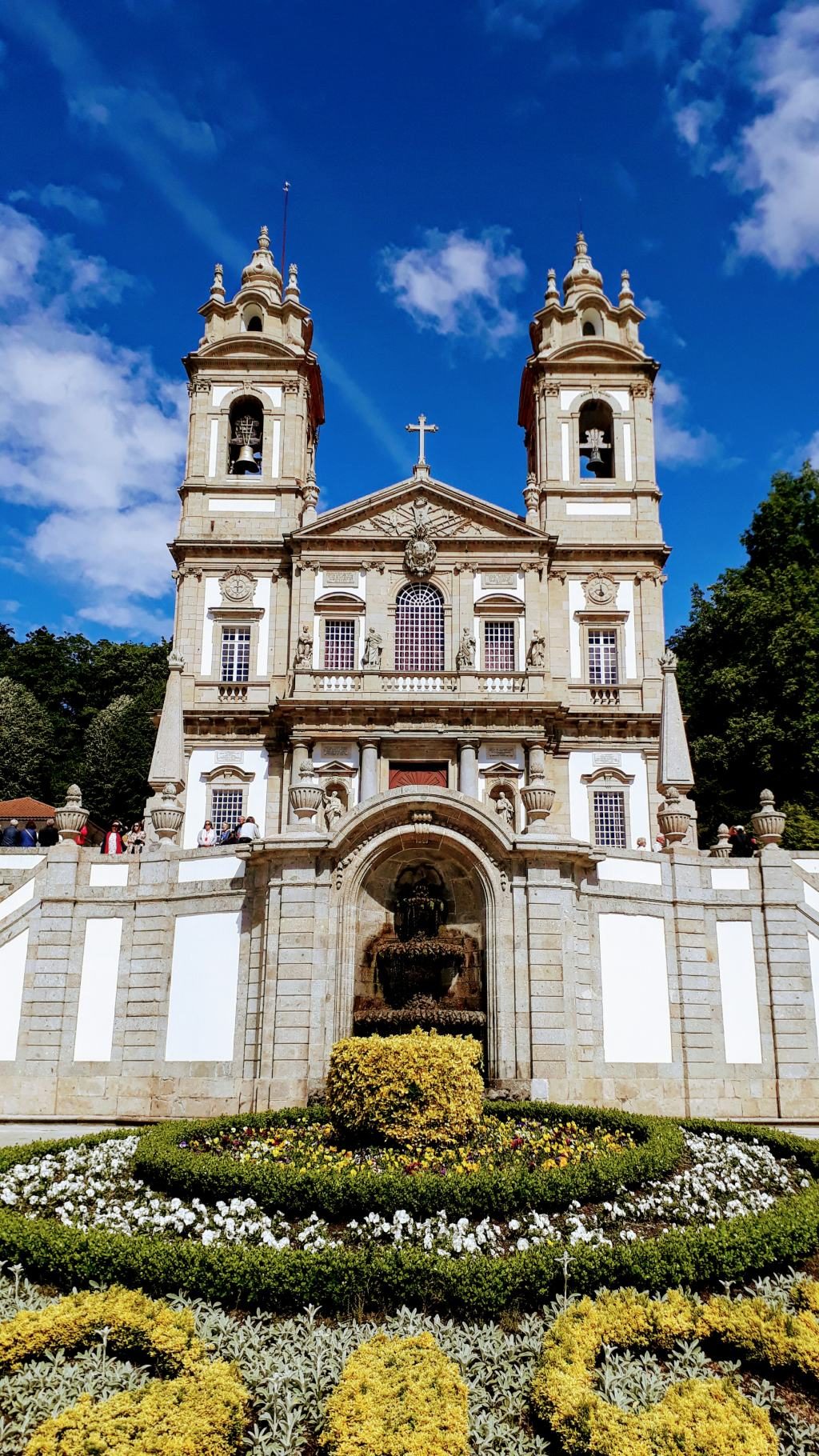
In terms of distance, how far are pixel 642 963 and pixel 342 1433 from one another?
9.83 m

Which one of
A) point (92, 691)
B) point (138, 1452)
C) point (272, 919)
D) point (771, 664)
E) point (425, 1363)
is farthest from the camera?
point (92, 691)

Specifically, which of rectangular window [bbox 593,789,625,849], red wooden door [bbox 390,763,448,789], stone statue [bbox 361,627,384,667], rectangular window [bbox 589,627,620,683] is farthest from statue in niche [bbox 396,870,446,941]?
rectangular window [bbox 589,627,620,683]

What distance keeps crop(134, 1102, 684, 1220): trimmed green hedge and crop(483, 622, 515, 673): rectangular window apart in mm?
19613

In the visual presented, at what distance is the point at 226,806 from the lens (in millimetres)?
28156

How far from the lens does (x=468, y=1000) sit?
1385cm

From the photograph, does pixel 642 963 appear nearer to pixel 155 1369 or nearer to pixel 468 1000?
pixel 468 1000

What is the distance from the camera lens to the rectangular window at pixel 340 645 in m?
→ 29.5

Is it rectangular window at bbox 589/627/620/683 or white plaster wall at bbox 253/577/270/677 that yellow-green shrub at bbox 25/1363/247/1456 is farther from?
rectangular window at bbox 589/627/620/683

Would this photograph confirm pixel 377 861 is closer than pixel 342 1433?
No

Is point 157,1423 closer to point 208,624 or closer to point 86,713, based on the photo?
point 208,624

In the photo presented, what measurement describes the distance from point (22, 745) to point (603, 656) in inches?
1061

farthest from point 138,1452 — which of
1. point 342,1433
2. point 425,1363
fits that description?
point 425,1363

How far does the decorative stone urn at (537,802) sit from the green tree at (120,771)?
28.7m

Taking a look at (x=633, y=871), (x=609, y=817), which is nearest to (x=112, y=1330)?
(x=633, y=871)
